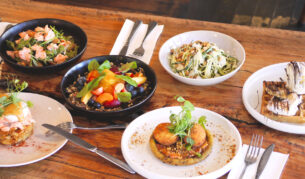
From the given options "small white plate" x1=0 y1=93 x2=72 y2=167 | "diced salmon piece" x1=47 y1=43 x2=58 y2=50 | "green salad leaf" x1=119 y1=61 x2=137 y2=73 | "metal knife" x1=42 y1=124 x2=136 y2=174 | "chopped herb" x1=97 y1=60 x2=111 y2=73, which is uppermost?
"chopped herb" x1=97 y1=60 x2=111 y2=73

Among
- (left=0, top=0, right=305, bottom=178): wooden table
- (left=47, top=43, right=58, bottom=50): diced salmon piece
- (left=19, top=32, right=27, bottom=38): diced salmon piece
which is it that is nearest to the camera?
(left=0, top=0, right=305, bottom=178): wooden table

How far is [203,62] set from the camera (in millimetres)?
1868

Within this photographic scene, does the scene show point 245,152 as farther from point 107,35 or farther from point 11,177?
point 107,35

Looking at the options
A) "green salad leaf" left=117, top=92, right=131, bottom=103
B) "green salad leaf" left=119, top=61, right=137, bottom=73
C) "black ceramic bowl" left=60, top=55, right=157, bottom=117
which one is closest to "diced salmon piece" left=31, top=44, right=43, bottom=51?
"black ceramic bowl" left=60, top=55, right=157, bottom=117

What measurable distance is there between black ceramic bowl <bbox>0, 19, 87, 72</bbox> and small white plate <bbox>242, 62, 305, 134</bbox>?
1099mm

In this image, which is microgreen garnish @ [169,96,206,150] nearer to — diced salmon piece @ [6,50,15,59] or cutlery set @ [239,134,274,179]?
cutlery set @ [239,134,274,179]

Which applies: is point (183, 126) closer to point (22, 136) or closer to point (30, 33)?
point (22, 136)

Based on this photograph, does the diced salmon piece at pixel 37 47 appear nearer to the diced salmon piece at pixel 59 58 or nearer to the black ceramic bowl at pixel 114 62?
the diced salmon piece at pixel 59 58

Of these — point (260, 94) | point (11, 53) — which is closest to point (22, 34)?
point (11, 53)

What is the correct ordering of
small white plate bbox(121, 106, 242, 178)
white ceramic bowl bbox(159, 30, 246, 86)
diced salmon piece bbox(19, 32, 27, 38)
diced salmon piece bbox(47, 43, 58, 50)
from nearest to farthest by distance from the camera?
small white plate bbox(121, 106, 242, 178)
white ceramic bowl bbox(159, 30, 246, 86)
diced salmon piece bbox(47, 43, 58, 50)
diced salmon piece bbox(19, 32, 27, 38)

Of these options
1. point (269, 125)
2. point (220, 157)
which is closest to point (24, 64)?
point (220, 157)

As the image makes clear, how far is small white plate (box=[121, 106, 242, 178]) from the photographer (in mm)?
1264

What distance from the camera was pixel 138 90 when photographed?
1661mm

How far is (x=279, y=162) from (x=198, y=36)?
1091 millimetres
